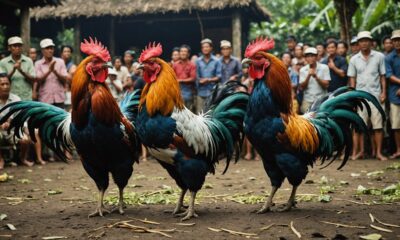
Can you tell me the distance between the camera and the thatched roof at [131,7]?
15.2m

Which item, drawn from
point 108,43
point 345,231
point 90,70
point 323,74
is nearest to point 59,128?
point 90,70

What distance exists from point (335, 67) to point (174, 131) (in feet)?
20.4

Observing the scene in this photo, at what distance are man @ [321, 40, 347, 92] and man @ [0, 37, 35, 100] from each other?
6.48 meters

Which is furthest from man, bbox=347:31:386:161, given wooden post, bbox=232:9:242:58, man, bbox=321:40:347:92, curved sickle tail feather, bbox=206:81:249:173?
wooden post, bbox=232:9:242:58

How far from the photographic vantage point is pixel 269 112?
475 centimetres

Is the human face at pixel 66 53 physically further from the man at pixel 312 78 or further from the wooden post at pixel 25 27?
the man at pixel 312 78

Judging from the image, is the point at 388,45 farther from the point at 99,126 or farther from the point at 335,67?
the point at 99,126

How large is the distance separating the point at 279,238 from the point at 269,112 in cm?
137

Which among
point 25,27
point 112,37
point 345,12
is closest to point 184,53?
point 25,27

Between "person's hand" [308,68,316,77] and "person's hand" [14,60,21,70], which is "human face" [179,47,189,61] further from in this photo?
"person's hand" [14,60,21,70]

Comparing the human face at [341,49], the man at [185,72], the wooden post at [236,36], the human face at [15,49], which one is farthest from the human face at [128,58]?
the human face at [341,49]

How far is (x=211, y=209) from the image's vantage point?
531 centimetres

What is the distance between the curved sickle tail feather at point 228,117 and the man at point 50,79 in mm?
5674

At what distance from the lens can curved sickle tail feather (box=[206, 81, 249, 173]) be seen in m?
5.17
